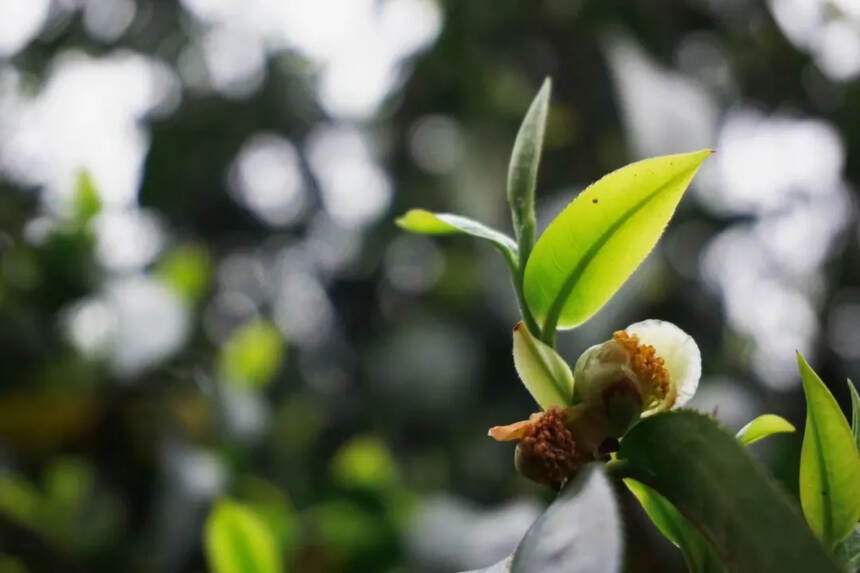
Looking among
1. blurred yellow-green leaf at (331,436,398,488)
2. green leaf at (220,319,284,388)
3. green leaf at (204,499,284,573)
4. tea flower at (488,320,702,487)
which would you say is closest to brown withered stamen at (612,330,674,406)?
tea flower at (488,320,702,487)

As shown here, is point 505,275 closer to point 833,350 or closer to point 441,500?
point 441,500

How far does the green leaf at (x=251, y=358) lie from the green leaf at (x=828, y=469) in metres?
0.90

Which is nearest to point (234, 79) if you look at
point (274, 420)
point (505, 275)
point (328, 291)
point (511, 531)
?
point (328, 291)

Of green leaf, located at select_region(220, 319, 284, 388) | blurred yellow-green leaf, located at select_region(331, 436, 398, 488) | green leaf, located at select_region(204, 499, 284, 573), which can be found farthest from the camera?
green leaf, located at select_region(220, 319, 284, 388)

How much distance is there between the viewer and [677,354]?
32 cm

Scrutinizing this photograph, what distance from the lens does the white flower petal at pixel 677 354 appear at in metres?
0.32

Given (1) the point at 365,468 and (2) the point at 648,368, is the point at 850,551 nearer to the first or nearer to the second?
(2) the point at 648,368

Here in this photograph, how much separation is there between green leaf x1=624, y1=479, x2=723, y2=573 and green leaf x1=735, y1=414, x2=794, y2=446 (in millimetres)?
33

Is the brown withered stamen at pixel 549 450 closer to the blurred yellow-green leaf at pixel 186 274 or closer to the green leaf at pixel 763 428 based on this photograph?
the green leaf at pixel 763 428

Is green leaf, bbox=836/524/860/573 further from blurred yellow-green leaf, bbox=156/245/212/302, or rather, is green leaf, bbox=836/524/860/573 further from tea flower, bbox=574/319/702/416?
blurred yellow-green leaf, bbox=156/245/212/302

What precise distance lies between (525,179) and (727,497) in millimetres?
116

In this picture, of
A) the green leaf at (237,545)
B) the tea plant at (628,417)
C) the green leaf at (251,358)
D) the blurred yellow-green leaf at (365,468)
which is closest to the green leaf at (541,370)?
the tea plant at (628,417)

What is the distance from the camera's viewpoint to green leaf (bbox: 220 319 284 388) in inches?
45.2

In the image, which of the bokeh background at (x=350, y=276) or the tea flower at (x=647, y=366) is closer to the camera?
the tea flower at (x=647, y=366)
